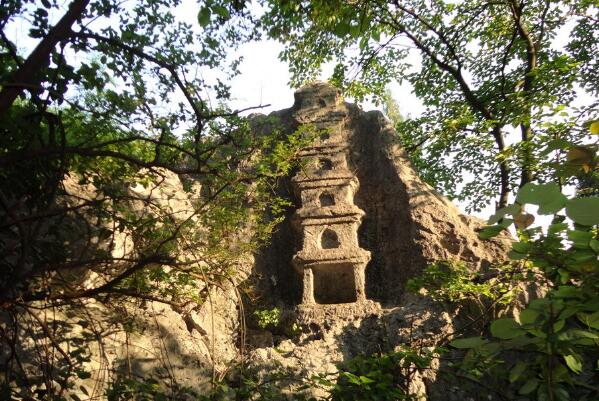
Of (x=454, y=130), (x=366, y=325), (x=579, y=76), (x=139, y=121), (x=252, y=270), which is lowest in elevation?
(x=366, y=325)

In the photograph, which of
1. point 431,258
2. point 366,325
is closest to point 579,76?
point 431,258

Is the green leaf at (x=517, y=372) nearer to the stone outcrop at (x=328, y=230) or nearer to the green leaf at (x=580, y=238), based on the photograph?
the green leaf at (x=580, y=238)

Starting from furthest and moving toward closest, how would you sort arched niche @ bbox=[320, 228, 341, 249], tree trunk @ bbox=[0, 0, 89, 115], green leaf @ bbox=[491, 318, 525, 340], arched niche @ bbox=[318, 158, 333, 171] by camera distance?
arched niche @ bbox=[318, 158, 333, 171]
arched niche @ bbox=[320, 228, 341, 249]
tree trunk @ bbox=[0, 0, 89, 115]
green leaf @ bbox=[491, 318, 525, 340]

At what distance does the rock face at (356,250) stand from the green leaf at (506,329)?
422 cm

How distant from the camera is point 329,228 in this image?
7.37m

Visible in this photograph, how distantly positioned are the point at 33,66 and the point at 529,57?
32.8ft

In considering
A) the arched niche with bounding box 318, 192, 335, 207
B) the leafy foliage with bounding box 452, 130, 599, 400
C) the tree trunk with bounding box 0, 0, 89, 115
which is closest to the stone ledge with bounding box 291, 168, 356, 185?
the arched niche with bounding box 318, 192, 335, 207

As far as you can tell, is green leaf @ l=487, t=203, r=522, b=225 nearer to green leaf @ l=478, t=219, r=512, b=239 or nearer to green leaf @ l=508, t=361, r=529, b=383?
green leaf @ l=478, t=219, r=512, b=239

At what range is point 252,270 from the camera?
7738 mm

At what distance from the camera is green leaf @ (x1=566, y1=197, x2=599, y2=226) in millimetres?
919

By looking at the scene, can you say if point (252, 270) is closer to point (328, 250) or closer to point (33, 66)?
point (328, 250)

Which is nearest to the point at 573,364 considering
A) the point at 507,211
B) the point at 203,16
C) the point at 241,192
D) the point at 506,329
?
the point at 506,329

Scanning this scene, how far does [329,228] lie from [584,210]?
6438 millimetres

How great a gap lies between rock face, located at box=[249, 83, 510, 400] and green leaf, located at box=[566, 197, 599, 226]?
4605 millimetres
